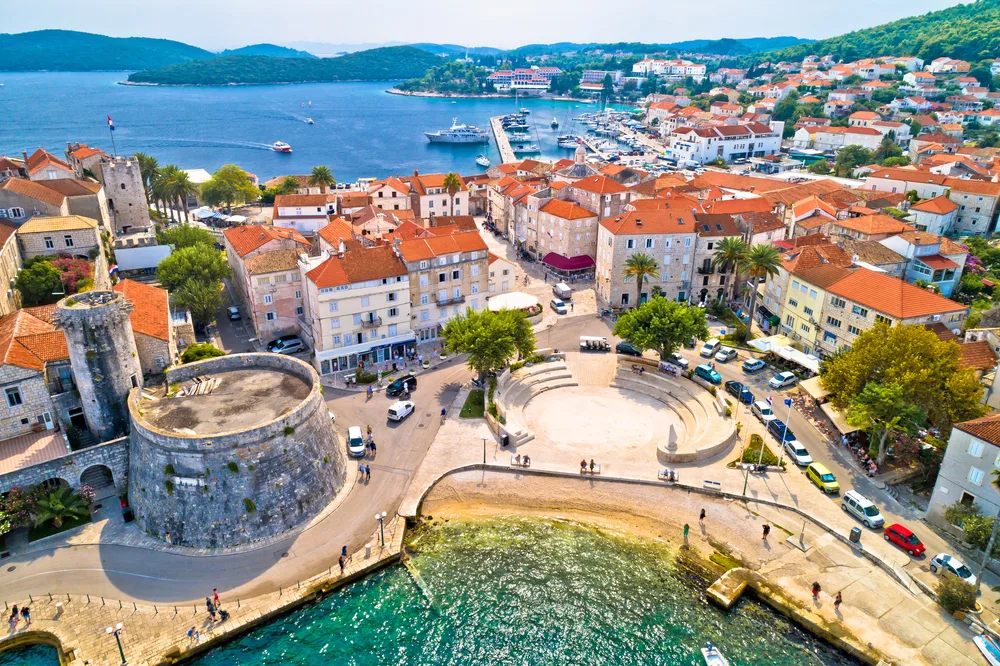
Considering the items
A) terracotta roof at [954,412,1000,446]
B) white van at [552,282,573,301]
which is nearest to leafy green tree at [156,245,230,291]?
white van at [552,282,573,301]

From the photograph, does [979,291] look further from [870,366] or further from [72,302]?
[72,302]

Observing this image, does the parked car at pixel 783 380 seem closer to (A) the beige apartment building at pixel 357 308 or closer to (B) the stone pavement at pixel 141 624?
(A) the beige apartment building at pixel 357 308

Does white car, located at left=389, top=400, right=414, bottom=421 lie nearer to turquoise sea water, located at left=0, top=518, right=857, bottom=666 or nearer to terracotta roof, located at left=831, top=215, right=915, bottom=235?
turquoise sea water, located at left=0, top=518, right=857, bottom=666

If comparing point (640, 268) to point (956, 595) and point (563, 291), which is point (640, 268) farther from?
point (956, 595)

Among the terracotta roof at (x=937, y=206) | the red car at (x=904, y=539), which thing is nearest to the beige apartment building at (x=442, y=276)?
the red car at (x=904, y=539)

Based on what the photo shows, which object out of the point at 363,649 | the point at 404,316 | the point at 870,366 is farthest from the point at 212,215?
the point at 870,366

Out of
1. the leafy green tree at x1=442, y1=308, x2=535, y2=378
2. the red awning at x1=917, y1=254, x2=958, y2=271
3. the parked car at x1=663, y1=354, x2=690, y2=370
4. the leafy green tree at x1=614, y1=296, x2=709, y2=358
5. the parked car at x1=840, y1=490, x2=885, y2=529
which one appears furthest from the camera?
the red awning at x1=917, y1=254, x2=958, y2=271
